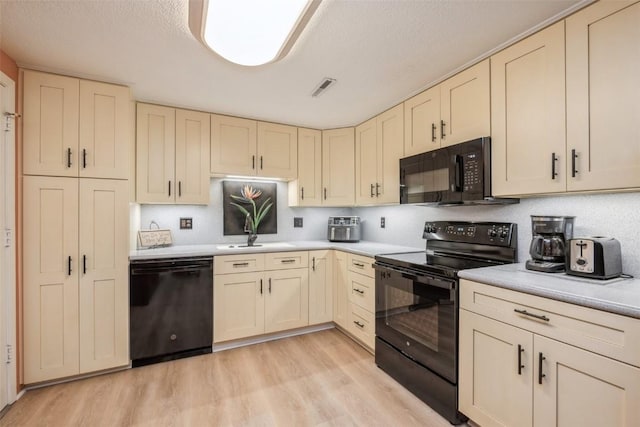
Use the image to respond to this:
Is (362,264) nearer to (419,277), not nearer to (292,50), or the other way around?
(419,277)

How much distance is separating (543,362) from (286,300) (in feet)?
6.76

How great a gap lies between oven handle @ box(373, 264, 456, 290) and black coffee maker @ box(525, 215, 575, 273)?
45cm

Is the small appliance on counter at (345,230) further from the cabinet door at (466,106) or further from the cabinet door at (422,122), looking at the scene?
the cabinet door at (466,106)

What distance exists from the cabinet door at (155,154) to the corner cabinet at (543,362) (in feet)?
8.34

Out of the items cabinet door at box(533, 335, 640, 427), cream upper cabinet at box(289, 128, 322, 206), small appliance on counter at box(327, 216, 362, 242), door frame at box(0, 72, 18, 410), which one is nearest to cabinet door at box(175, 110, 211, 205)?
cream upper cabinet at box(289, 128, 322, 206)

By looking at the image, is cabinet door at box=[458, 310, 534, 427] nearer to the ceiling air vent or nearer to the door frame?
the ceiling air vent

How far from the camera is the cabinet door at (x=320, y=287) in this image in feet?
9.76

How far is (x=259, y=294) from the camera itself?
9.02 ft

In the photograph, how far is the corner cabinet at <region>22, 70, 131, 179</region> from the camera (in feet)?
6.58

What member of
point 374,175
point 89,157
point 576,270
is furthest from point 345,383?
point 89,157

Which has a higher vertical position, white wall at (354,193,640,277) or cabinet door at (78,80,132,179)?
cabinet door at (78,80,132,179)

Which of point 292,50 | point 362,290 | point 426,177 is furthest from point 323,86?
point 362,290

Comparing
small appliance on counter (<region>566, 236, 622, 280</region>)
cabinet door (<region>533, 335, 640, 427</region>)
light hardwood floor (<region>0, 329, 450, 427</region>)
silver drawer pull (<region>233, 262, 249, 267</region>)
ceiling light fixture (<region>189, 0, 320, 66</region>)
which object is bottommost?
light hardwood floor (<region>0, 329, 450, 427</region>)

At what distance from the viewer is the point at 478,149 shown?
6.16 feet
